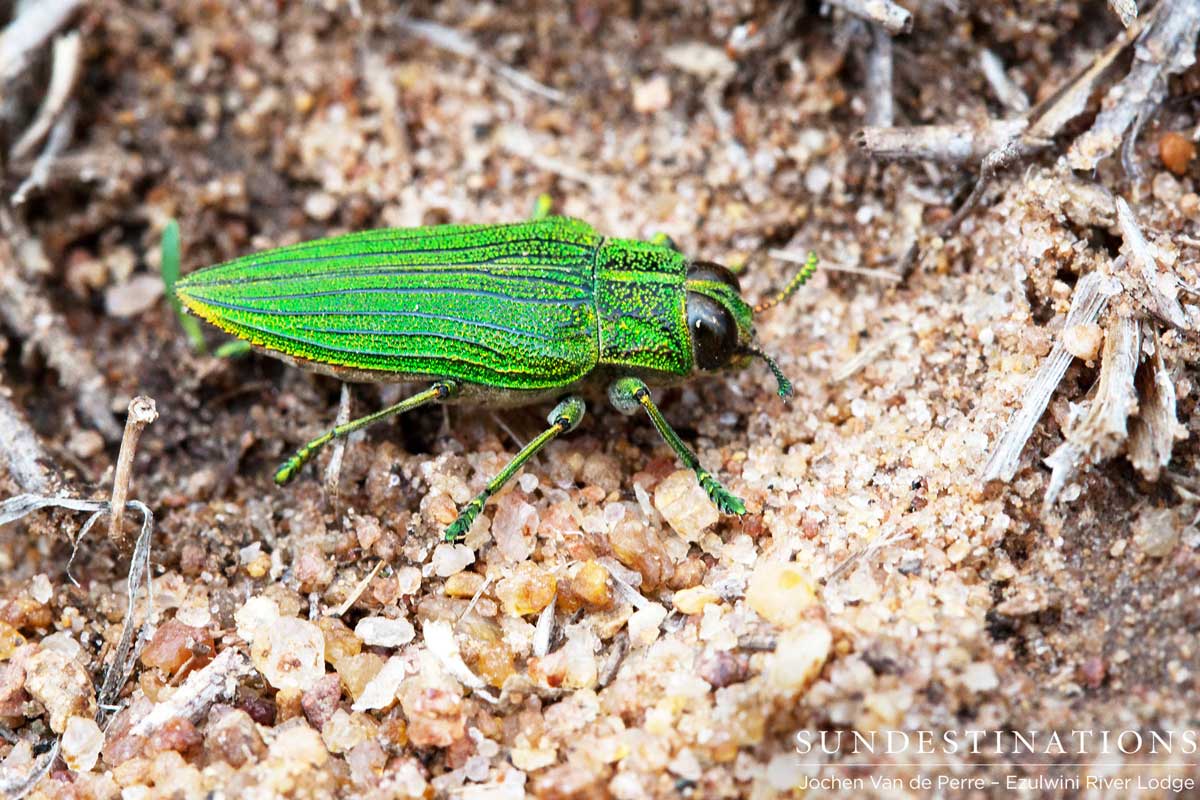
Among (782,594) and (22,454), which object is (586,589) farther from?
(22,454)

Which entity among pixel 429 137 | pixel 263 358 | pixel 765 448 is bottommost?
pixel 263 358

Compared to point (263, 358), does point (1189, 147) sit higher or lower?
higher

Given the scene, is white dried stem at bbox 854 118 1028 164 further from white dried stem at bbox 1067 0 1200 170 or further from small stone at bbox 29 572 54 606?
small stone at bbox 29 572 54 606

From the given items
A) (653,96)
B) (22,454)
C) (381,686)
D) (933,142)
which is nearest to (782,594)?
(381,686)

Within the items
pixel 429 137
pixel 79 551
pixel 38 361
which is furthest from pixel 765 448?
pixel 38 361

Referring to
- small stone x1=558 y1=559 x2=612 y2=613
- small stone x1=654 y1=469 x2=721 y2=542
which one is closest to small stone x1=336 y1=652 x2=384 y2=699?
small stone x1=558 y1=559 x2=612 y2=613

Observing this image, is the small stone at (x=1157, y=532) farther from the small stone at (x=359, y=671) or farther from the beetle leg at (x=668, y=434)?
the small stone at (x=359, y=671)

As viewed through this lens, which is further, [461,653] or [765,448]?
[765,448]

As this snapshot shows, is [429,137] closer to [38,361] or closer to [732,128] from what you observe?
[732,128]
